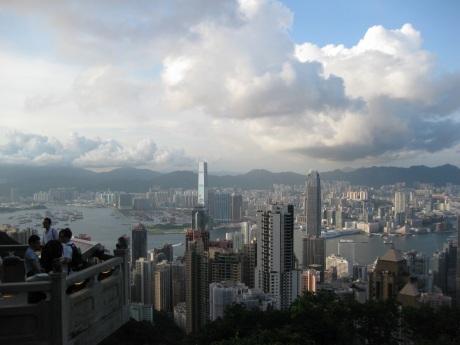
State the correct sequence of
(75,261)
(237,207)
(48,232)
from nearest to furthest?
(75,261) < (48,232) < (237,207)

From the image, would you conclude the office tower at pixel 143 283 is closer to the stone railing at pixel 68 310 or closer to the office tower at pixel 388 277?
the office tower at pixel 388 277

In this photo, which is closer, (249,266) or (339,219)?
(249,266)

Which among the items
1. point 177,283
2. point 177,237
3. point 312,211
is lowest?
point 177,283

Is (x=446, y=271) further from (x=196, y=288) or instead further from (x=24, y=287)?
(x=24, y=287)

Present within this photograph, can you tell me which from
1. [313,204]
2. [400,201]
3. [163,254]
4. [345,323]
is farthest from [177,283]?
[400,201]

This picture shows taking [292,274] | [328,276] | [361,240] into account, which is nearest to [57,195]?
[292,274]

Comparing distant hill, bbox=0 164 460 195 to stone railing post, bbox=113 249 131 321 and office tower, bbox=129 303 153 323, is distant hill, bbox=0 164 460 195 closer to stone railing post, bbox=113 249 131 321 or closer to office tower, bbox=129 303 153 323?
office tower, bbox=129 303 153 323
